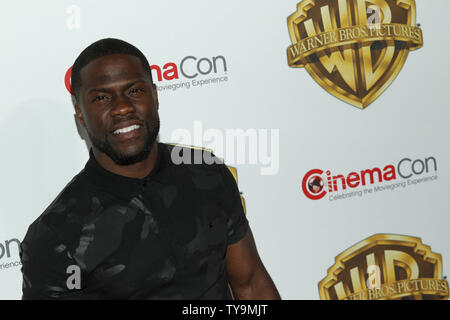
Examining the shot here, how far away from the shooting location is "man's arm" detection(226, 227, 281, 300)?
1236 mm

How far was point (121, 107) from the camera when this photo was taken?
41.4 inches

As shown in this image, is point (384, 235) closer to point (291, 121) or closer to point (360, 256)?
point (360, 256)

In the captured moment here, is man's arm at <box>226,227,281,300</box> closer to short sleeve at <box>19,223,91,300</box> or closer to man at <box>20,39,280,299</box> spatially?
man at <box>20,39,280,299</box>

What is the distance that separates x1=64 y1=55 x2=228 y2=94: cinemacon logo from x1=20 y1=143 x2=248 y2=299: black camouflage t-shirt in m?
0.41

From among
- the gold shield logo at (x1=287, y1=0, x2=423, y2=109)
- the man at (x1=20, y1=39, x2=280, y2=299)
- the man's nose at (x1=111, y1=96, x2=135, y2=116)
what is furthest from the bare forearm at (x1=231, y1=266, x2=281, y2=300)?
the gold shield logo at (x1=287, y1=0, x2=423, y2=109)

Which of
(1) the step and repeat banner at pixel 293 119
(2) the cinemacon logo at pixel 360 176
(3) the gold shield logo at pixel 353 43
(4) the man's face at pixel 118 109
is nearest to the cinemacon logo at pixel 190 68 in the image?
(1) the step and repeat banner at pixel 293 119

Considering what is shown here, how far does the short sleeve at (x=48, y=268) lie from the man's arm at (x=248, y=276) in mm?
420

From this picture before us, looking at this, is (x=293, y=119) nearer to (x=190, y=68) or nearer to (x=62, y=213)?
(x=190, y=68)

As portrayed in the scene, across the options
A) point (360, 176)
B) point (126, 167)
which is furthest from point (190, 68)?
point (360, 176)

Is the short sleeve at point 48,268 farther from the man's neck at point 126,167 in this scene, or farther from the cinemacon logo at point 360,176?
the cinemacon logo at point 360,176

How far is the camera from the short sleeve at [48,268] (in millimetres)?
978

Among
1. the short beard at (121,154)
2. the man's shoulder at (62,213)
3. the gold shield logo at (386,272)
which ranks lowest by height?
the gold shield logo at (386,272)
